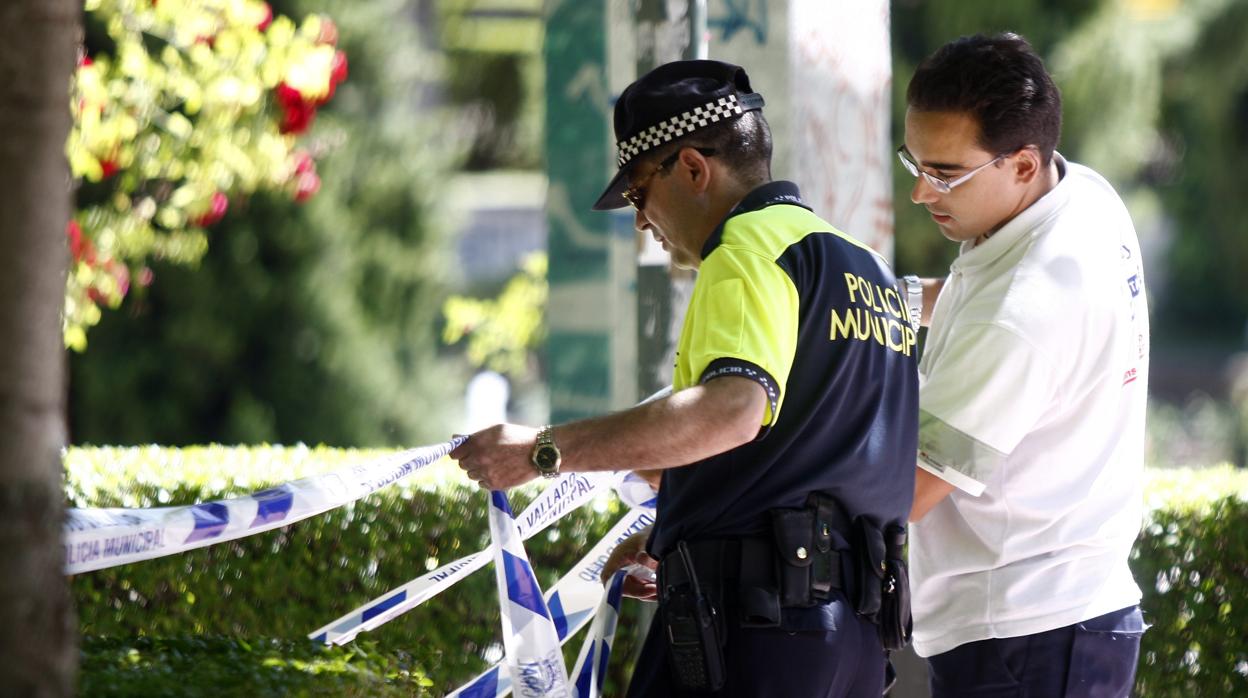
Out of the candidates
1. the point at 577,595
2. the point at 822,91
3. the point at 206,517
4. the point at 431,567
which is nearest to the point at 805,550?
the point at 206,517

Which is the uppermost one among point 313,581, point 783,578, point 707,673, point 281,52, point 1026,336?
→ point 281,52

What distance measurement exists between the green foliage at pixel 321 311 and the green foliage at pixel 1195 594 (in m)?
7.45

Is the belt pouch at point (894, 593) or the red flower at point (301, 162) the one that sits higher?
the red flower at point (301, 162)

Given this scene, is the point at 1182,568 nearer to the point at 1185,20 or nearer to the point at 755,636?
the point at 755,636

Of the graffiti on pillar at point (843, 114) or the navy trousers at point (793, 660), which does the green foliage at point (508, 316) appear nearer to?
the graffiti on pillar at point (843, 114)

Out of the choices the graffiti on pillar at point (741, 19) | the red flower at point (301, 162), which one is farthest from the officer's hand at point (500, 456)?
the red flower at point (301, 162)

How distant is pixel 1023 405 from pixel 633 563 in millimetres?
887

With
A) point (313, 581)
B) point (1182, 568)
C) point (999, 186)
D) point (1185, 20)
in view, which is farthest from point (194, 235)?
point (1185, 20)

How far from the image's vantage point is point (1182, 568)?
4859 millimetres

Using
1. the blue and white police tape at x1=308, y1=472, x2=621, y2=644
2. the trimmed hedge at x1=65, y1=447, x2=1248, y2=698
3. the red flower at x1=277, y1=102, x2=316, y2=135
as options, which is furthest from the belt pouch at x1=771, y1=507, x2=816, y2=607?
the red flower at x1=277, y1=102, x2=316, y2=135

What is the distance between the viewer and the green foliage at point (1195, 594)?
4836mm

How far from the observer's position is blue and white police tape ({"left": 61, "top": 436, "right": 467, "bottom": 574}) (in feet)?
8.72

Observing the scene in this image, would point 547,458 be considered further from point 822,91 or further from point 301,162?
point 301,162

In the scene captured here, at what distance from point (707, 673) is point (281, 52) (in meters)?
4.50
